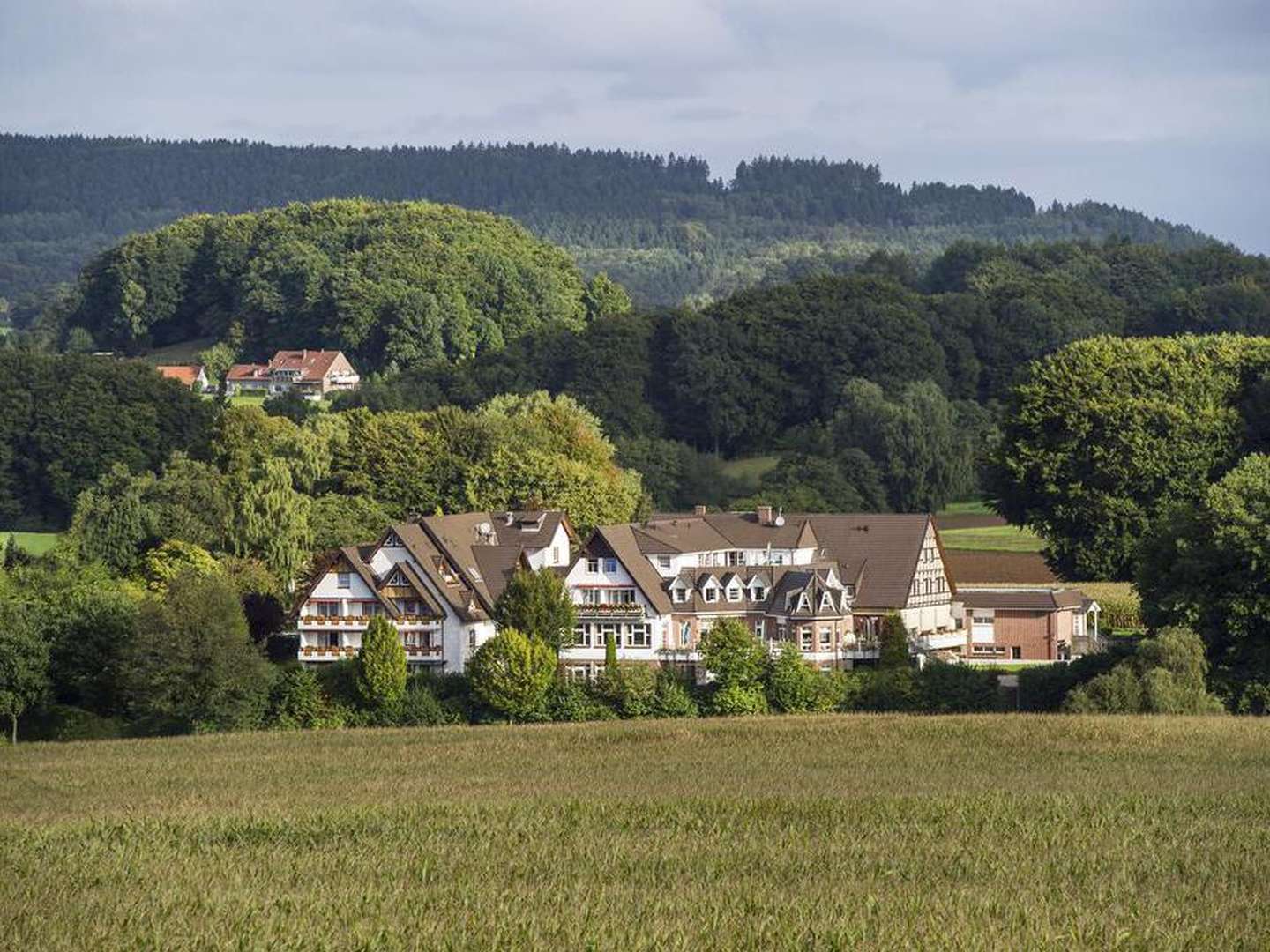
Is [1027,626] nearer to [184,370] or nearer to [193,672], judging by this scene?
[193,672]

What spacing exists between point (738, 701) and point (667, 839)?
28.5 metres

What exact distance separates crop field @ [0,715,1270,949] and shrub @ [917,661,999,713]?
7.25 metres

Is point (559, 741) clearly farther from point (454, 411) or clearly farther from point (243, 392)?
point (243, 392)

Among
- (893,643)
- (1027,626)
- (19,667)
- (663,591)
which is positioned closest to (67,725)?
(19,667)

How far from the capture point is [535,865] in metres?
31.8

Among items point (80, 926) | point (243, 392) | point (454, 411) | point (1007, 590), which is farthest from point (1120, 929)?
point (243, 392)

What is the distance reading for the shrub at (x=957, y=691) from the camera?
62.0 meters

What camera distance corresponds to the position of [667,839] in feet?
114

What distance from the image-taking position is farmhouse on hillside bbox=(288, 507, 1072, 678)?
71.8 meters

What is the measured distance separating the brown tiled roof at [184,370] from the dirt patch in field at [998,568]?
93159 mm

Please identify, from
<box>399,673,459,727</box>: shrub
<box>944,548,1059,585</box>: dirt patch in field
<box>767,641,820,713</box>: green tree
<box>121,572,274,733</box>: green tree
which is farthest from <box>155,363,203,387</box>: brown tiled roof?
<box>767,641,820,713</box>: green tree

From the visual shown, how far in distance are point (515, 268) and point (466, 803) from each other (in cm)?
15526

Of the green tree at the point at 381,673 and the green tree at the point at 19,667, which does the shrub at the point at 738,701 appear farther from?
the green tree at the point at 19,667

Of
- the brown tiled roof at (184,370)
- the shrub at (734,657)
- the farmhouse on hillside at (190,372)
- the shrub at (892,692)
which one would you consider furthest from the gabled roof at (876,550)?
the brown tiled roof at (184,370)
